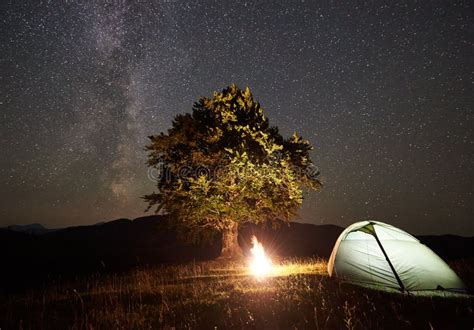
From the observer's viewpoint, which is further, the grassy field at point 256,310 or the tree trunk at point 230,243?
the tree trunk at point 230,243

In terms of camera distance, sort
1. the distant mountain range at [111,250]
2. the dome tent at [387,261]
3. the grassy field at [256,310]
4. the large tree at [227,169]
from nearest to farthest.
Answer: the grassy field at [256,310] → the dome tent at [387,261] → the large tree at [227,169] → the distant mountain range at [111,250]

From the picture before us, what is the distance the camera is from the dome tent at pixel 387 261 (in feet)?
28.1

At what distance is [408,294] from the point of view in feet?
26.7

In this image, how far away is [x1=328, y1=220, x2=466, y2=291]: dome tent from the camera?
337 inches

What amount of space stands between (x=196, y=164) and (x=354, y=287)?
11827 millimetres

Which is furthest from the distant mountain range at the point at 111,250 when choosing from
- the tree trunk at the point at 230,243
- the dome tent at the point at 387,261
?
the dome tent at the point at 387,261

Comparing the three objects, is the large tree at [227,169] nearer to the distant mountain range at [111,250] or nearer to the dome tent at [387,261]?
the distant mountain range at [111,250]

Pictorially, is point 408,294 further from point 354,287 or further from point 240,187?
point 240,187

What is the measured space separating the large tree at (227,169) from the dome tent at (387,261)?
714 cm

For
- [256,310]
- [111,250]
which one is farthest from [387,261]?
[111,250]

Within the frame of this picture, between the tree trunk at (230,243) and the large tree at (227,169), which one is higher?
the large tree at (227,169)

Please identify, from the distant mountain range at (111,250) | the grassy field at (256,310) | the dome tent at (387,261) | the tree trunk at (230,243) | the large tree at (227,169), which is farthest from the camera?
the distant mountain range at (111,250)

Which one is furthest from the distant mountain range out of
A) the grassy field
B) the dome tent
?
the grassy field

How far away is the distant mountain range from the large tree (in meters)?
1.55
